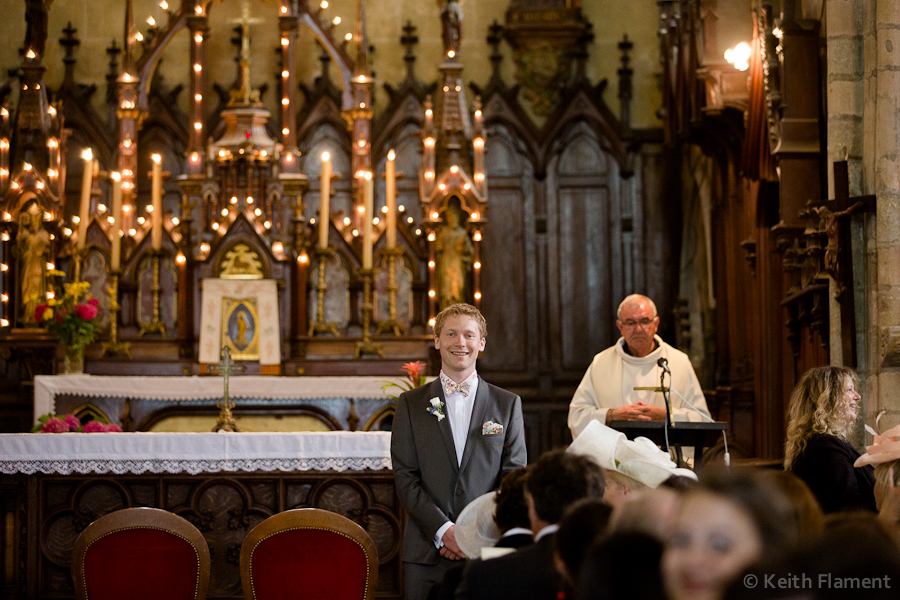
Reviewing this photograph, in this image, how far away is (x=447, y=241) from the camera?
9.18m

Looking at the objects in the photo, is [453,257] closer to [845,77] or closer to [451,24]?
[451,24]

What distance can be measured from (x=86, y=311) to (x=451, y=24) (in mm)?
4040

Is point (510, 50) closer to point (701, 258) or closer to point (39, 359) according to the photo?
point (701, 258)

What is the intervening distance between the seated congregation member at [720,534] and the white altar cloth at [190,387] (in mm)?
6388

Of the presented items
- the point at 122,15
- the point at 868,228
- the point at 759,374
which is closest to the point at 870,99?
the point at 868,228

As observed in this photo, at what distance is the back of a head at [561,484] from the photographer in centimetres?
249

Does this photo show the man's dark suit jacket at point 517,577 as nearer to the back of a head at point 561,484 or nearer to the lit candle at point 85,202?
the back of a head at point 561,484

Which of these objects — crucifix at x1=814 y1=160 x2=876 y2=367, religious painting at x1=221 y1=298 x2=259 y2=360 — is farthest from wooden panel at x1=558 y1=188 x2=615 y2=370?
crucifix at x1=814 y1=160 x2=876 y2=367

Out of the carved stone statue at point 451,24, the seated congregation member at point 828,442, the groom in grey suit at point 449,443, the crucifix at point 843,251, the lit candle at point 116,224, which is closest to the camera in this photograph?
the groom in grey suit at point 449,443

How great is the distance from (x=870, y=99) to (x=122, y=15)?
8.35 meters

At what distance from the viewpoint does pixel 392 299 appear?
358 inches

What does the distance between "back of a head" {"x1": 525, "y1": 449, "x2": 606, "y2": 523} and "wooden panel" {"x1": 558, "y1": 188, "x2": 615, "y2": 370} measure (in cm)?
828

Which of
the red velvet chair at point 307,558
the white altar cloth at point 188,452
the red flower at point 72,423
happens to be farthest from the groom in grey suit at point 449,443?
the red flower at point 72,423

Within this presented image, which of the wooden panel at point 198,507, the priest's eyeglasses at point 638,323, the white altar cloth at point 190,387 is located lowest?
the wooden panel at point 198,507
